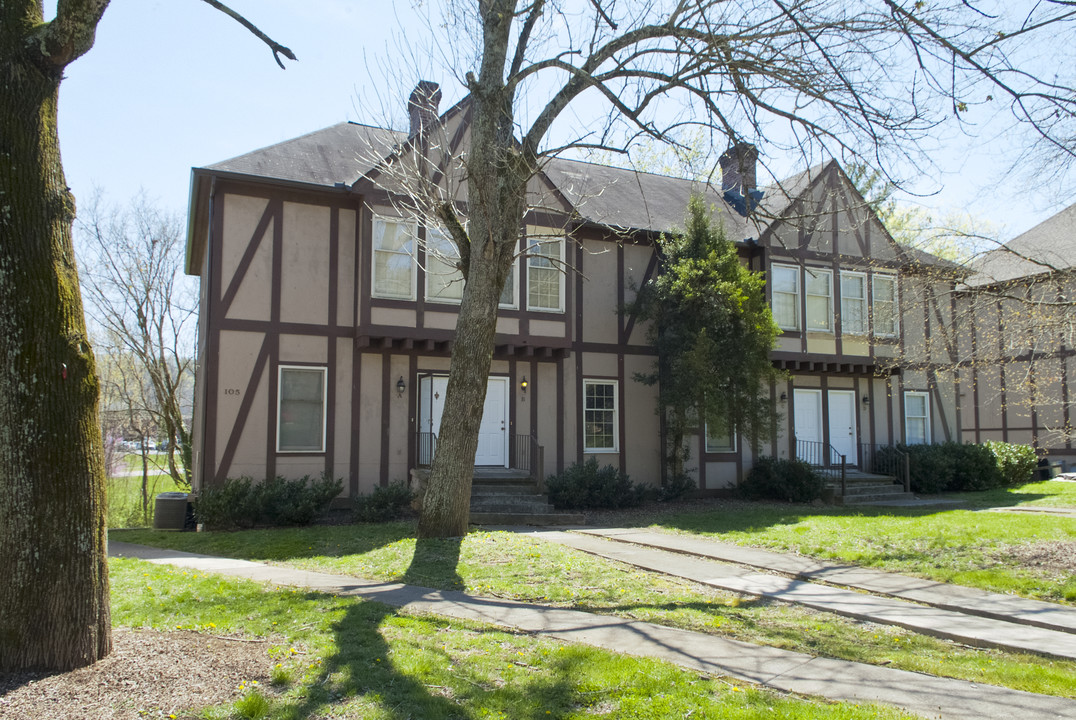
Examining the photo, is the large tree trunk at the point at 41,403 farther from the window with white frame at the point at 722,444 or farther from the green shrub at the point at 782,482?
the window with white frame at the point at 722,444

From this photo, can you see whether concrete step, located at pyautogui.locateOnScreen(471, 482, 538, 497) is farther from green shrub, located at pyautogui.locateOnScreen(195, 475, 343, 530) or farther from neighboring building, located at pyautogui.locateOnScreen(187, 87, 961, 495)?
green shrub, located at pyautogui.locateOnScreen(195, 475, 343, 530)

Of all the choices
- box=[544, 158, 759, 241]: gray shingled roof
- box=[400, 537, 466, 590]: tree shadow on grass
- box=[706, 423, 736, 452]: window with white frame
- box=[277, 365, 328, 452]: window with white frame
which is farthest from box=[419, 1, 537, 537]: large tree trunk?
box=[706, 423, 736, 452]: window with white frame

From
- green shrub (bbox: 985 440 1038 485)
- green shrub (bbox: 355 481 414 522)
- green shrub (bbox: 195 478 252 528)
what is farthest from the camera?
green shrub (bbox: 985 440 1038 485)

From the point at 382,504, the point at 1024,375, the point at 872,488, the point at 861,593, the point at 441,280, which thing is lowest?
the point at 861,593

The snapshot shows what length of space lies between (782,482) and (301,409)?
1092cm

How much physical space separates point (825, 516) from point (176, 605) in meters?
11.4

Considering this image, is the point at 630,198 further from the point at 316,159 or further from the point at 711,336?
the point at 316,159

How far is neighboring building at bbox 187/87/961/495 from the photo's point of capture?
14.4 meters

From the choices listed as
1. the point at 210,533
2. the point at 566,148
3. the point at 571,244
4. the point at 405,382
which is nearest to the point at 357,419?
the point at 405,382

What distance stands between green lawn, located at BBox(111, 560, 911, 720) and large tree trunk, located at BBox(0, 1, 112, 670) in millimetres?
1146

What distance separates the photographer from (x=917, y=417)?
22.1 m

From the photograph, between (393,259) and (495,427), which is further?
(495,427)

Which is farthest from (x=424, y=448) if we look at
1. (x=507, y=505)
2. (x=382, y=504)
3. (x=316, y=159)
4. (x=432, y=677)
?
(x=432, y=677)

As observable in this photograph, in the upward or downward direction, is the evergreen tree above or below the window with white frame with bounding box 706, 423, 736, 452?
above
